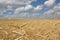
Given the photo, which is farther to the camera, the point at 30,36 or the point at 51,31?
the point at 51,31

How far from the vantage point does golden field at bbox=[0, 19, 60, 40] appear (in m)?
2.43

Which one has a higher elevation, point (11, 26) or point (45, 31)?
point (11, 26)

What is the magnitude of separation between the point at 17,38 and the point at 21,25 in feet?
1.27

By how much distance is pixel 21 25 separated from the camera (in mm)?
2729

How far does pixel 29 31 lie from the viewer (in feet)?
8.91

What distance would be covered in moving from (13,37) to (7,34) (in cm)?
11

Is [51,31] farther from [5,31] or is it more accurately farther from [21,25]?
[5,31]

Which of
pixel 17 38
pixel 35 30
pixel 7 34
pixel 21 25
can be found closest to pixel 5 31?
pixel 7 34

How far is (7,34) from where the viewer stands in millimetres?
2400

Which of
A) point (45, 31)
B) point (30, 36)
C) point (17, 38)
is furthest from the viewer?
point (45, 31)

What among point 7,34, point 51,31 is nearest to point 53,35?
point 51,31

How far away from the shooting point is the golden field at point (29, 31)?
7.98 feet

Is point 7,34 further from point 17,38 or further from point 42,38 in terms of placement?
point 42,38

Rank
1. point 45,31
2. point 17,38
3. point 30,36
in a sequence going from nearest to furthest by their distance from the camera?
point 17,38 < point 30,36 < point 45,31
